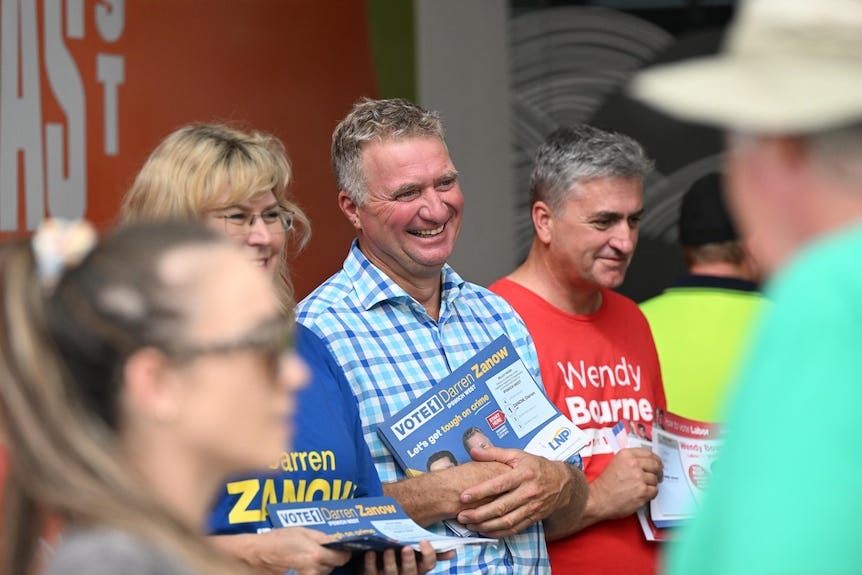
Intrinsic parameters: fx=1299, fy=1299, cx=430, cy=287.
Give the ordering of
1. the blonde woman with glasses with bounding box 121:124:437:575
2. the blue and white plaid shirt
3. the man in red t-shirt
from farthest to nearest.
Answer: the man in red t-shirt, the blue and white plaid shirt, the blonde woman with glasses with bounding box 121:124:437:575

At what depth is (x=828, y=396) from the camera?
1.02 meters

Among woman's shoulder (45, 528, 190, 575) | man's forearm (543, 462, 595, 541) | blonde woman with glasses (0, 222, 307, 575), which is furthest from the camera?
man's forearm (543, 462, 595, 541)

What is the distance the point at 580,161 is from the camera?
→ 3.97 m

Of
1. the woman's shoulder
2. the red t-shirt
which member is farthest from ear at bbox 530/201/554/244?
the woman's shoulder

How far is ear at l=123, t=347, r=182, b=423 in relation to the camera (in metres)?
1.47

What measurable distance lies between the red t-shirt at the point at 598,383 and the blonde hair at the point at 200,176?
0.92 m

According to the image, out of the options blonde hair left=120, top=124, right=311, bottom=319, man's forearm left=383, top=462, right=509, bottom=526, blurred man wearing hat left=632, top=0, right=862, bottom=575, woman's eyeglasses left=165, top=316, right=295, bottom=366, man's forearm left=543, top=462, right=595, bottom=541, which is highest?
blurred man wearing hat left=632, top=0, right=862, bottom=575

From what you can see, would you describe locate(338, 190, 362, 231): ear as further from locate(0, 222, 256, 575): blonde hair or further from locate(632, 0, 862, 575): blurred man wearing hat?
locate(632, 0, 862, 575): blurred man wearing hat

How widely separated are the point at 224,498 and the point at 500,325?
1072 millimetres

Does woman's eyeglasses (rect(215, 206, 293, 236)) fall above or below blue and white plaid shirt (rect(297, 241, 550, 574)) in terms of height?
above

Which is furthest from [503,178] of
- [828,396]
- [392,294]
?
[828,396]

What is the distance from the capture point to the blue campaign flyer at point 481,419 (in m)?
2.96

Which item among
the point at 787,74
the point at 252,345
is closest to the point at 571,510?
the point at 252,345

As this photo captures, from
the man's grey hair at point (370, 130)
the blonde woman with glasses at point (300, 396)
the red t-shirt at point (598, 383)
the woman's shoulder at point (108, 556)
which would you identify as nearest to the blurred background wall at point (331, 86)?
the man's grey hair at point (370, 130)
